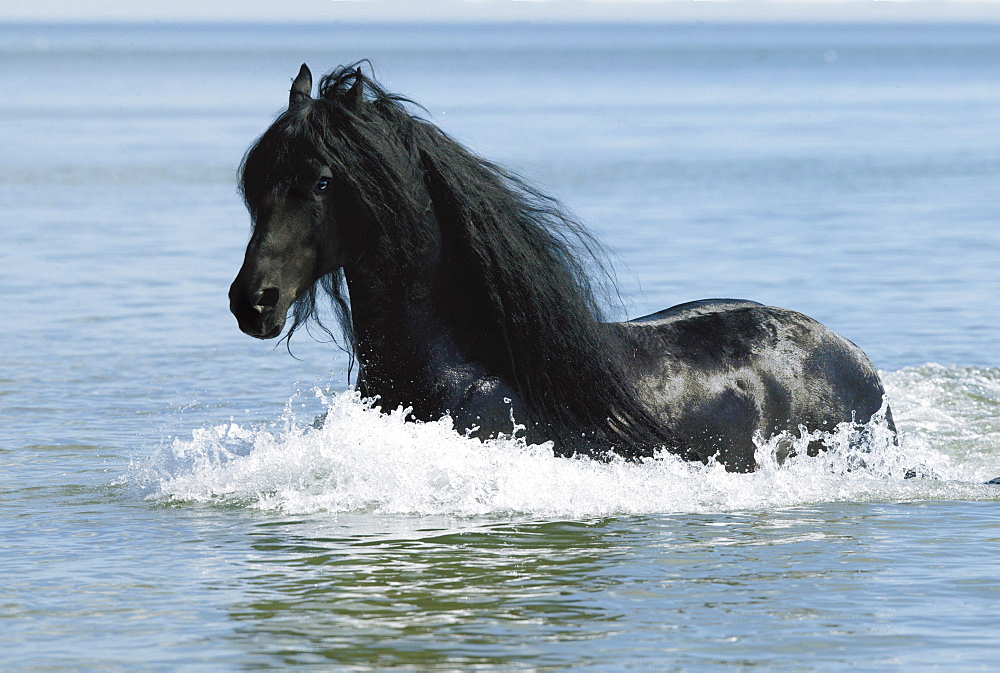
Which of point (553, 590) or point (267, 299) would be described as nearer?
point (553, 590)

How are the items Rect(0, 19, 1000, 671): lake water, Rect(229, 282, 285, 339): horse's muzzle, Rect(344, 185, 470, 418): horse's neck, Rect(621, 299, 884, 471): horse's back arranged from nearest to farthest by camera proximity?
Rect(0, 19, 1000, 671): lake water, Rect(229, 282, 285, 339): horse's muzzle, Rect(344, 185, 470, 418): horse's neck, Rect(621, 299, 884, 471): horse's back

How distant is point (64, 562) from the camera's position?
19.9 feet

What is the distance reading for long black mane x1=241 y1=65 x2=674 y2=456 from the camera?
5887 millimetres

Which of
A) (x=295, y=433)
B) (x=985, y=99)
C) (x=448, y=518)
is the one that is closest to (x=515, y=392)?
(x=448, y=518)

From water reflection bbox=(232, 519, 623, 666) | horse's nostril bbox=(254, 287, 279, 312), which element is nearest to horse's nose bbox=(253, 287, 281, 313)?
horse's nostril bbox=(254, 287, 279, 312)

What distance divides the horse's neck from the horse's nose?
35 centimetres

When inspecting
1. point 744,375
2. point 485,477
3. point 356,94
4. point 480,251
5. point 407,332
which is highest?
point 356,94

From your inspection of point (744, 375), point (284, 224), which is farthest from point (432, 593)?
point (744, 375)

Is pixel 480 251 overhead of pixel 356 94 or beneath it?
beneath

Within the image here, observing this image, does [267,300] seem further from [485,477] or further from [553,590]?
[553,590]

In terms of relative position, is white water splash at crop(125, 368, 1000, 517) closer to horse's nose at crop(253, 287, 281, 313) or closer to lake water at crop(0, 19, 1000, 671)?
lake water at crop(0, 19, 1000, 671)

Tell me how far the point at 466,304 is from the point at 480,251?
23 cm

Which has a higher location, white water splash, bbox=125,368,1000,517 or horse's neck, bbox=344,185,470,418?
horse's neck, bbox=344,185,470,418

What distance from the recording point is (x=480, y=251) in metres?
6.02
